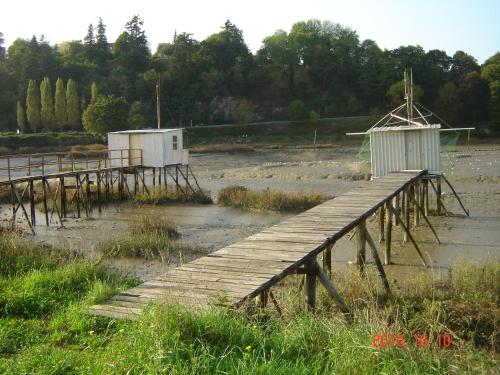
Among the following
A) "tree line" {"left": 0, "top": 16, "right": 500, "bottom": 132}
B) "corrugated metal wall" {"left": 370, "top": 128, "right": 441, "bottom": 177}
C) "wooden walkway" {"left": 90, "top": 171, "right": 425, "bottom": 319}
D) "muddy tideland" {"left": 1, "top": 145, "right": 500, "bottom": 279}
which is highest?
"tree line" {"left": 0, "top": 16, "right": 500, "bottom": 132}

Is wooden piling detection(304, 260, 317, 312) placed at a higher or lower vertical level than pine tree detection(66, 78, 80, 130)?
lower

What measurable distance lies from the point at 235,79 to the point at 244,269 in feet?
265

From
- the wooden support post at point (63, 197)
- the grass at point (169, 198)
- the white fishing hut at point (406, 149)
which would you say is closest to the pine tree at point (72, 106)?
the grass at point (169, 198)

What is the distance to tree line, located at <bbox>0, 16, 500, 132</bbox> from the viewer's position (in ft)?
232

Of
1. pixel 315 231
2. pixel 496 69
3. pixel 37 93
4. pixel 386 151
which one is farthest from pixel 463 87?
pixel 315 231

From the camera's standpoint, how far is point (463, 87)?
72250mm

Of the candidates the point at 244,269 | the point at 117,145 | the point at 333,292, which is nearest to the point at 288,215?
the point at 117,145

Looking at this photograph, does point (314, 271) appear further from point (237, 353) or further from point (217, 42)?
point (217, 42)

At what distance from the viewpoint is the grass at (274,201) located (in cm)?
2378

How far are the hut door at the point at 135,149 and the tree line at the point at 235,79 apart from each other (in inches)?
1416

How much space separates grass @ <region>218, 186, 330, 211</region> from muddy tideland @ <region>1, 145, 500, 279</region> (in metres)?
0.64

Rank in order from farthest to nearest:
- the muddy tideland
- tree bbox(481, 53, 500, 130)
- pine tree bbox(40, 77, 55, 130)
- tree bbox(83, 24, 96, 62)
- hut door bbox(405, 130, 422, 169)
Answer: tree bbox(83, 24, 96, 62), tree bbox(481, 53, 500, 130), pine tree bbox(40, 77, 55, 130), hut door bbox(405, 130, 422, 169), the muddy tideland

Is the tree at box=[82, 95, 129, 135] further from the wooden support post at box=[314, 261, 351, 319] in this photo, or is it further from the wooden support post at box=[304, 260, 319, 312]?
the wooden support post at box=[314, 261, 351, 319]

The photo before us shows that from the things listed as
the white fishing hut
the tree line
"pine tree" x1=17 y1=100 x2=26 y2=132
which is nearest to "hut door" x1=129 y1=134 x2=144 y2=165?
the white fishing hut
